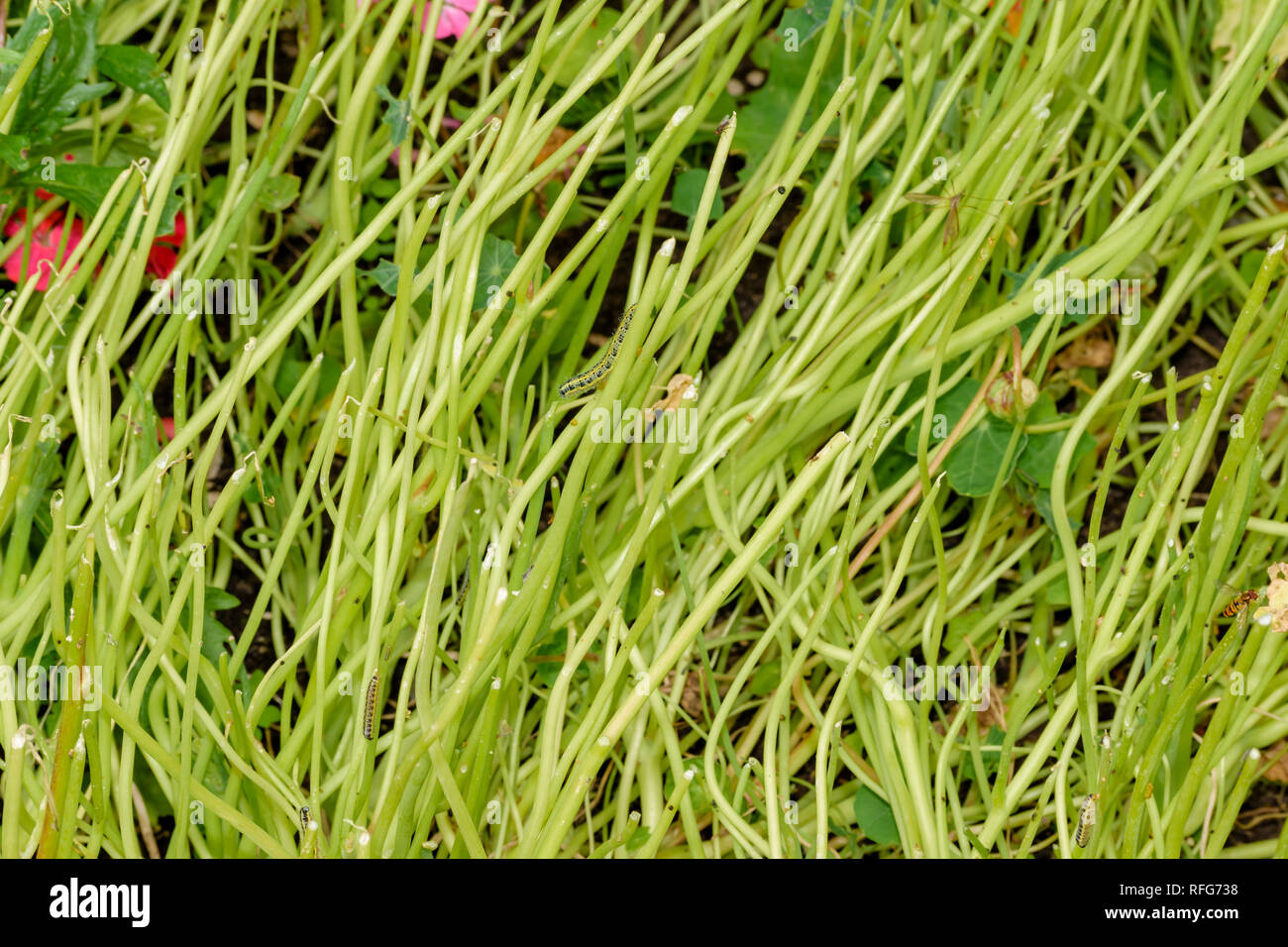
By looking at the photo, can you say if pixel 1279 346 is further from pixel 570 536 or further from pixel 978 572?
pixel 570 536

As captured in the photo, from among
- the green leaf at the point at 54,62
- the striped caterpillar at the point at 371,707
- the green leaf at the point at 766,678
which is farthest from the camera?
the green leaf at the point at 766,678

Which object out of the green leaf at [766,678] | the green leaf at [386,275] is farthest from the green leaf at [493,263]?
the green leaf at [766,678]

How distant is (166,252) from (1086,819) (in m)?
1.00

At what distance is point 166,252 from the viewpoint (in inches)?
38.7

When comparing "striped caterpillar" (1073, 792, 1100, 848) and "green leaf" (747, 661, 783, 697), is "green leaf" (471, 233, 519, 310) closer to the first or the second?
"green leaf" (747, 661, 783, 697)

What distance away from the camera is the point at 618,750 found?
0.92 meters

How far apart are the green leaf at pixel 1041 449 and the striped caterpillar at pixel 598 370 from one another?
41cm

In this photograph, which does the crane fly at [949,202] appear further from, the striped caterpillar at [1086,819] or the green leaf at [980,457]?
the striped caterpillar at [1086,819]

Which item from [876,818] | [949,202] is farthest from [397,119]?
[876,818]

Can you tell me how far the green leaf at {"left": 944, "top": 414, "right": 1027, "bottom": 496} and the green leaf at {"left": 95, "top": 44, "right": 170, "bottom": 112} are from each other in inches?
31.0

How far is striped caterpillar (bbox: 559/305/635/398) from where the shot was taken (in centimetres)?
75

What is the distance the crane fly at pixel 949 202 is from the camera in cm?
83

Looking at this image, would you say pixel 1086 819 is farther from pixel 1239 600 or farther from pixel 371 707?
pixel 371 707

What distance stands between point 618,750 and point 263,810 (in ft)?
1.04
